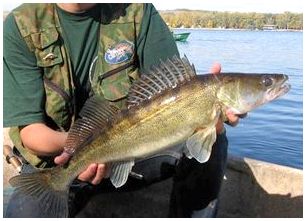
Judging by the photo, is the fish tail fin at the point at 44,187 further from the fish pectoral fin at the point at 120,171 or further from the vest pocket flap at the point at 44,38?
the vest pocket flap at the point at 44,38

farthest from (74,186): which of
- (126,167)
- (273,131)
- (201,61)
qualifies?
(201,61)

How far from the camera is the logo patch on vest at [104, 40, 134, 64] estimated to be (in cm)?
377

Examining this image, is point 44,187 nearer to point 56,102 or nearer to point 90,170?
point 90,170

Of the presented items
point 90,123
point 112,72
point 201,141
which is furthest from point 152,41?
point 201,141

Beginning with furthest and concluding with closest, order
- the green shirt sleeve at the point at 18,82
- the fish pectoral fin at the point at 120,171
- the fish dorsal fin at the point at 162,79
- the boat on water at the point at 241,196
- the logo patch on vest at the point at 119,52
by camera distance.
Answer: the boat on water at the point at 241,196
the logo patch on vest at the point at 119,52
the green shirt sleeve at the point at 18,82
the fish pectoral fin at the point at 120,171
the fish dorsal fin at the point at 162,79

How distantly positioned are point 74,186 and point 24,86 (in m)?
0.82

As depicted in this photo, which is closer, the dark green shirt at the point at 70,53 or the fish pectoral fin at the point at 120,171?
the fish pectoral fin at the point at 120,171

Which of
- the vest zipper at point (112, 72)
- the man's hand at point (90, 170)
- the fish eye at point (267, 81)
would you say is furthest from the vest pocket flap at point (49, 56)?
the fish eye at point (267, 81)

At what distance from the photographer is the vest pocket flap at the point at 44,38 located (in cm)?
363

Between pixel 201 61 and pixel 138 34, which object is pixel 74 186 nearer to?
pixel 138 34

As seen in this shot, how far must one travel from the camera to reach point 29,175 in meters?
3.39

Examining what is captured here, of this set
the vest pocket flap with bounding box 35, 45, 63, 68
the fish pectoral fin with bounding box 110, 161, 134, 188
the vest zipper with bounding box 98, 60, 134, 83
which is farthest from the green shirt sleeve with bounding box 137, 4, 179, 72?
the fish pectoral fin with bounding box 110, 161, 134, 188

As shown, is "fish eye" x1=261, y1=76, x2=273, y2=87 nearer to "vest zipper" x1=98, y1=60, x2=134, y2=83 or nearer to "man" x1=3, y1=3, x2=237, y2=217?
"man" x1=3, y1=3, x2=237, y2=217

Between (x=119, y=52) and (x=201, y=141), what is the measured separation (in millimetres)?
1071
